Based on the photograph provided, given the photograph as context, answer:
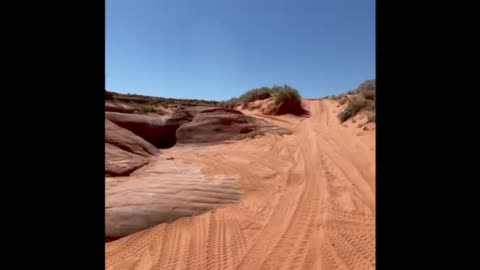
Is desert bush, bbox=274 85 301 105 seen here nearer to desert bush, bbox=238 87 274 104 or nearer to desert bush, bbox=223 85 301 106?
desert bush, bbox=223 85 301 106

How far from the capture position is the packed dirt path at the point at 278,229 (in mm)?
3826

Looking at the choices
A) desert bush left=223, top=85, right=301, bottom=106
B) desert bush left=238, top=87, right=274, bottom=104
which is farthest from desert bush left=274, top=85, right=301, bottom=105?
desert bush left=238, top=87, right=274, bottom=104

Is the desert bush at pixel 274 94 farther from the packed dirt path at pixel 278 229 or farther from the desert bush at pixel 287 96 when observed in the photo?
the packed dirt path at pixel 278 229

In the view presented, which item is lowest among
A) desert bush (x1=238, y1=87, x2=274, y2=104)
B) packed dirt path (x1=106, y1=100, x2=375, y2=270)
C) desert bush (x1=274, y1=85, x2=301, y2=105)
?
packed dirt path (x1=106, y1=100, x2=375, y2=270)

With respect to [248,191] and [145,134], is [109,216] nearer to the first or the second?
[248,191]

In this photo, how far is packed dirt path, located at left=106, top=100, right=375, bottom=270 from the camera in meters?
3.83

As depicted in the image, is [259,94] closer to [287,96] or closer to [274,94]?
[274,94]

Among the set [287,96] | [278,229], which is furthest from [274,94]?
[278,229]

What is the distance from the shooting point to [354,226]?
4793mm

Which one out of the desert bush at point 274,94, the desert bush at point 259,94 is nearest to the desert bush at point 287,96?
the desert bush at point 274,94
